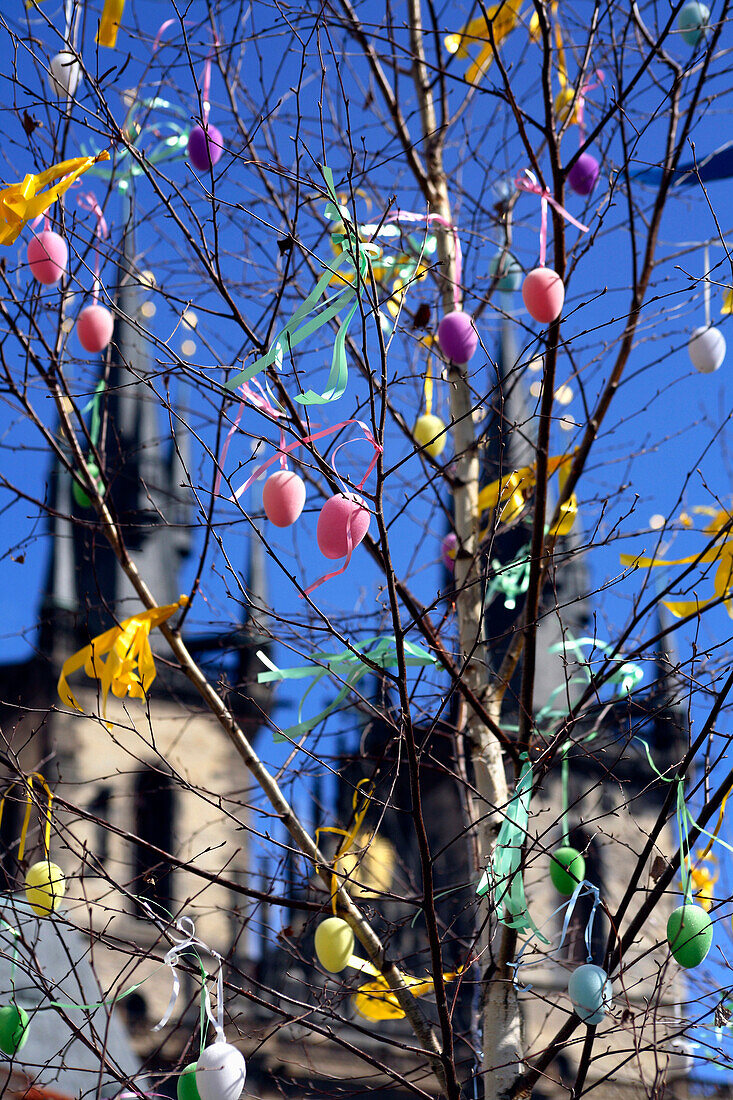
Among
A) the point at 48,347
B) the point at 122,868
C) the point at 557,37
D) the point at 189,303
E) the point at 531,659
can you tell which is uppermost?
the point at 557,37

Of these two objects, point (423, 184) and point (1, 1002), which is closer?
point (423, 184)

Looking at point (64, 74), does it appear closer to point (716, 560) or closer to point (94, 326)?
point (94, 326)

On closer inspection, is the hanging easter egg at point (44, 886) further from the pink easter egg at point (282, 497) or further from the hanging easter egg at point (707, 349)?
the hanging easter egg at point (707, 349)

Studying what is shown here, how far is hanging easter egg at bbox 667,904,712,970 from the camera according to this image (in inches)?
103

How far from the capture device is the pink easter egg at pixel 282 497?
8.56 ft

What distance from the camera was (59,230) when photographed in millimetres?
3414

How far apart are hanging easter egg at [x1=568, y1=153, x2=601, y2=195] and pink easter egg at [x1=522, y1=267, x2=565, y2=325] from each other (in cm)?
87

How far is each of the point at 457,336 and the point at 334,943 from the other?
174 cm

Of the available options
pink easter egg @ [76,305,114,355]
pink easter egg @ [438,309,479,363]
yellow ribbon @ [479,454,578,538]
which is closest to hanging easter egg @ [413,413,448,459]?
yellow ribbon @ [479,454,578,538]

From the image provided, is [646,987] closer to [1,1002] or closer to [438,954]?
[1,1002]

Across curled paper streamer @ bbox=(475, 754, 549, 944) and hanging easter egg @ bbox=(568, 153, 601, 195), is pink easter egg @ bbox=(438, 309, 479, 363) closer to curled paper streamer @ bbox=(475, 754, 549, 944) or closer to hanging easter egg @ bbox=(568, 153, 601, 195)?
hanging easter egg @ bbox=(568, 153, 601, 195)

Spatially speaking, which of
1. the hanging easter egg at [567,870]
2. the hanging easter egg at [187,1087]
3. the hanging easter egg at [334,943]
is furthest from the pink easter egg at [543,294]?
the hanging easter egg at [187,1087]

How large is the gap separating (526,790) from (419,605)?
2.28ft

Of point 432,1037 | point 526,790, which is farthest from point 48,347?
point 432,1037
